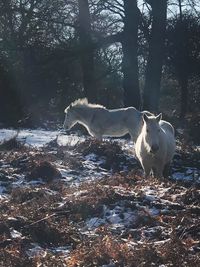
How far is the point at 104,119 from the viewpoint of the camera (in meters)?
19.1

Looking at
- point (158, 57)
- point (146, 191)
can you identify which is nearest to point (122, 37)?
point (158, 57)

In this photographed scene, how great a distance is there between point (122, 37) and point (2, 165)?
1431 centimetres

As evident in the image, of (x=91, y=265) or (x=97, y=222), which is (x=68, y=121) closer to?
(x=97, y=222)

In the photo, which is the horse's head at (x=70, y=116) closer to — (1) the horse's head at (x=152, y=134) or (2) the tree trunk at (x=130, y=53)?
(2) the tree trunk at (x=130, y=53)

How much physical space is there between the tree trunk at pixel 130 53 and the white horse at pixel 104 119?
6869mm

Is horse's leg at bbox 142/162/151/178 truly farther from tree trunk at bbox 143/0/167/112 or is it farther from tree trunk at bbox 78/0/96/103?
tree trunk at bbox 78/0/96/103

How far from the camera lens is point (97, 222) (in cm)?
773

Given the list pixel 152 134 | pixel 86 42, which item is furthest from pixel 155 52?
pixel 152 134

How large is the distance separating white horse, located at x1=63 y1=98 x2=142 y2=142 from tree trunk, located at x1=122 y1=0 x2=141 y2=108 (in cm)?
687

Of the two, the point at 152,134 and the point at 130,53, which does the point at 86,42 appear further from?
the point at 152,134

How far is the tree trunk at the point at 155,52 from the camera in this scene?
82.3 feet

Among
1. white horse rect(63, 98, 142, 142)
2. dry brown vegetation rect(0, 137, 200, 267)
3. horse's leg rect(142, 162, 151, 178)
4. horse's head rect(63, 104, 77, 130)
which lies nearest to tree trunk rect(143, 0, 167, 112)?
white horse rect(63, 98, 142, 142)

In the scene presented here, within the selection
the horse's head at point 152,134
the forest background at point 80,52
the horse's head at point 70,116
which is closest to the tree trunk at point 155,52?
the forest background at point 80,52

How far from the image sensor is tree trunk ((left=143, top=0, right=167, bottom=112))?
82.3 ft
